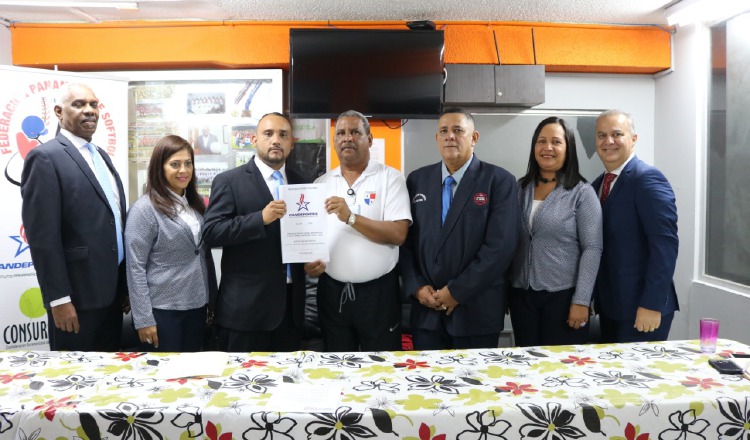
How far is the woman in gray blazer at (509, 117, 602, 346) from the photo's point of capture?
100 inches

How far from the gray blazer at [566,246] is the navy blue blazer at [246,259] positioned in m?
1.23

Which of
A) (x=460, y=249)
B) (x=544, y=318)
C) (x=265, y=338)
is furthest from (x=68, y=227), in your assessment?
(x=544, y=318)

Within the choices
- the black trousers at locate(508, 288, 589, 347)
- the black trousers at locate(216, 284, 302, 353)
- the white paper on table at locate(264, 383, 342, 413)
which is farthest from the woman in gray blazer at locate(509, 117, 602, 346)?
the white paper on table at locate(264, 383, 342, 413)

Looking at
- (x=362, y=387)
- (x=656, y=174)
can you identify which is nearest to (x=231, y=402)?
(x=362, y=387)

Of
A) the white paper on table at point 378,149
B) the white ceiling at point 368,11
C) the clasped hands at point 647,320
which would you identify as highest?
the white ceiling at point 368,11

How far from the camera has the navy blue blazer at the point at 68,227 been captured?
94.1 inches

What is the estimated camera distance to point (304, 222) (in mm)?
2482

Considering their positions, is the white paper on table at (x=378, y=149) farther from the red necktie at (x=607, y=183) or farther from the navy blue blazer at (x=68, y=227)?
the navy blue blazer at (x=68, y=227)

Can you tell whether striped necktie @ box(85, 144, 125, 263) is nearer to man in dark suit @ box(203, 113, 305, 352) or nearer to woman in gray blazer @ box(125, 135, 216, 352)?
woman in gray blazer @ box(125, 135, 216, 352)

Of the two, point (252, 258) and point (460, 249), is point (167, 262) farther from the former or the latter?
point (460, 249)

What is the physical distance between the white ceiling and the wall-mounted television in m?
0.18

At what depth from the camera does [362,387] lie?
153 cm

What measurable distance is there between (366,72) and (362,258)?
7.09 feet

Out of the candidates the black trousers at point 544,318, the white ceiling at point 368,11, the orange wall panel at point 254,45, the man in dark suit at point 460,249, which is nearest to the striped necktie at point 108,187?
the man in dark suit at point 460,249
